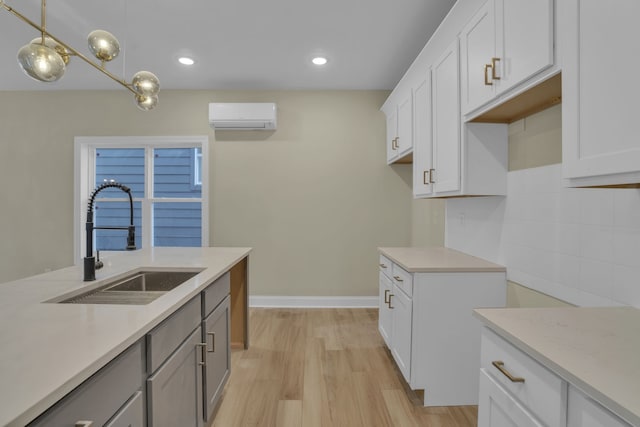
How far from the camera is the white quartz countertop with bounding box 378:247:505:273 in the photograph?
2049 millimetres

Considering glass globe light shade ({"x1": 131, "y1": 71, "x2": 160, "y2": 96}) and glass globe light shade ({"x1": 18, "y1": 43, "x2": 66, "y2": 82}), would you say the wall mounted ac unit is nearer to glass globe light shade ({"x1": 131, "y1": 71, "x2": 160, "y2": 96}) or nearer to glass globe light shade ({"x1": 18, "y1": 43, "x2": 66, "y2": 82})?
glass globe light shade ({"x1": 131, "y1": 71, "x2": 160, "y2": 96})

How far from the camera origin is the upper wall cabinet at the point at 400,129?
3.08m

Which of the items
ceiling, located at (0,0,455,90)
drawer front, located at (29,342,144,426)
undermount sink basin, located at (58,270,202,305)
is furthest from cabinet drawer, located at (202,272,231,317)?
ceiling, located at (0,0,455,90)

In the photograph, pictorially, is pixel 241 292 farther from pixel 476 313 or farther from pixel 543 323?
pixel 543 323

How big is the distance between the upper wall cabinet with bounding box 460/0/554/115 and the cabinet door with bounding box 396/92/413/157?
3.36ft

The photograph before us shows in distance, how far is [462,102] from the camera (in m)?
2.02

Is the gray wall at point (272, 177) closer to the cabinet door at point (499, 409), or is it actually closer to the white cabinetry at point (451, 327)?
the white cabinetry at point (451, 327)

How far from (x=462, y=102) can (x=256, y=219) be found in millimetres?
2853

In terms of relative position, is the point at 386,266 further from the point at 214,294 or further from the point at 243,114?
the point at 243,114

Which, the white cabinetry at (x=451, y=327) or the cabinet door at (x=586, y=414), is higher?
the cabinet door at (x=586, y=414)

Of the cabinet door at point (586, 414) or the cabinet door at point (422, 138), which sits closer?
the cabinet door at point (586, 414)

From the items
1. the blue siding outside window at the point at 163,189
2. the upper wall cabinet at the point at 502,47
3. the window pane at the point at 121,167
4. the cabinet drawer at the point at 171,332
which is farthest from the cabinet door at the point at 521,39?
the window pane at the point at 121,167

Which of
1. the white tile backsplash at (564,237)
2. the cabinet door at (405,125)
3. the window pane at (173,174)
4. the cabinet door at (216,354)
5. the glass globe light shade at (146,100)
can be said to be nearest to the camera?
the white tile backsplash at (564,237)

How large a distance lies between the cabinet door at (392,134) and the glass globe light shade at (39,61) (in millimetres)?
2814
